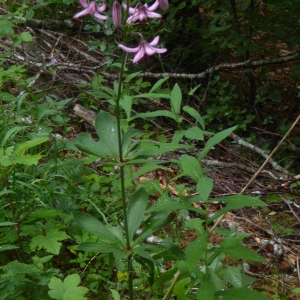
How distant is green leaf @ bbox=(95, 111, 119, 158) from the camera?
5.74 feet

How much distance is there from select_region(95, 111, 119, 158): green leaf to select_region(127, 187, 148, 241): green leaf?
227mm

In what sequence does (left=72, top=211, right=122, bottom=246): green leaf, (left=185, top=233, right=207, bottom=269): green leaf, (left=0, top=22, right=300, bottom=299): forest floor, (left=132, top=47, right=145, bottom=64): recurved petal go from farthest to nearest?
(left=0, top=22, right=300, bottom=299): forest floor < (left=72, top=211, right=122, bottom=246): green leaf < (left=132, top=47, right=145, bottom=64): recurved petal < (left=185, top=233, right=207, bottom=269): green leaf

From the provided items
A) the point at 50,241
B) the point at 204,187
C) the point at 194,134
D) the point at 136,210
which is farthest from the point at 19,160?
the point at 204,187

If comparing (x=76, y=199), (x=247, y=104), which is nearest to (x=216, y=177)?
(x=76, y=199)

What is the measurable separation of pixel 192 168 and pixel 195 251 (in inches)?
13.2

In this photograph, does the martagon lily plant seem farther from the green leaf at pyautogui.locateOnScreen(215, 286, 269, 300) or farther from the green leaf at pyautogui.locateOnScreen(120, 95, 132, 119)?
the green leaf at pyautogui.locateOnScreen(120, 95, 132, 119)

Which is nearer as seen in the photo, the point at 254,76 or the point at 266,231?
the point at 266,231

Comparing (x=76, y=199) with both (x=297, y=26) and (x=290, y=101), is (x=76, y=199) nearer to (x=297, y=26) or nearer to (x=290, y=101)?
(x=297, y=26)

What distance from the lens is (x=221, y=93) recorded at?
4.95 metres

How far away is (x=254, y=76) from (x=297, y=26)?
1.09 m

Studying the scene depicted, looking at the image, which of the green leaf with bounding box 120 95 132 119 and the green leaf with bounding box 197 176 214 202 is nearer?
the green leaf with bounding box 197 176 214 202

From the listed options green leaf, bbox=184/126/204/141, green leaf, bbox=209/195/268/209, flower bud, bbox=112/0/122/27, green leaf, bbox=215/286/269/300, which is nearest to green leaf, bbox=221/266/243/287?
green leaf, bbox=215/286/269/300

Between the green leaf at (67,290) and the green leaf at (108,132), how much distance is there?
0.56 m

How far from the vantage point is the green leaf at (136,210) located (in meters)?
1.82
